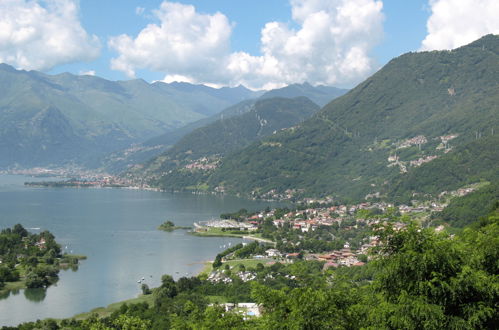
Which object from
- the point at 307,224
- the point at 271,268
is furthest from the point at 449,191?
the point at 271,268

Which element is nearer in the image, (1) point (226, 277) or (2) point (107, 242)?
(1) point (226, 277)

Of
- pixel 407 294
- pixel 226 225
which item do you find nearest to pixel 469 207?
pixel 226 225

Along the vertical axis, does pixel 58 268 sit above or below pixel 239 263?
below

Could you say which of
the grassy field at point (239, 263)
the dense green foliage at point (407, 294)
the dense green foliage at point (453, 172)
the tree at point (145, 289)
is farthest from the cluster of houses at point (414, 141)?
the dense green foliage at point (407, 294)

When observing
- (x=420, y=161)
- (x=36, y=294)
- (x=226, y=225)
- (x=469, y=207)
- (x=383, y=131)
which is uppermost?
(x=383, y=131)

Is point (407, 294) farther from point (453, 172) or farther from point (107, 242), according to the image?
point (453, 172)

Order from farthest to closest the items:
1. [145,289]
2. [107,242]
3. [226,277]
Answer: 1. [107,242]
2. [226,277]
3. [145,289]

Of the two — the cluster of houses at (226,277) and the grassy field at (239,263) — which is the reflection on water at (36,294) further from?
the grassy field at (239,263)

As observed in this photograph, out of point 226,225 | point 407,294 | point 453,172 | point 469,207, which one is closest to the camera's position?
point 407,294

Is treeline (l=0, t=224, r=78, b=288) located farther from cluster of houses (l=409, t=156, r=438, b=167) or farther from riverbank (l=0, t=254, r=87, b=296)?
cluster of houses (l=409, t=156, r=438, b=167)
